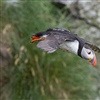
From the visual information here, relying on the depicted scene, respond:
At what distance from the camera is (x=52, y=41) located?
3.87 ft

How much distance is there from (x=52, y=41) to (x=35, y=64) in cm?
157

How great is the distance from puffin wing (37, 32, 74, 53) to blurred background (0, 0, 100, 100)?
4.58 feet

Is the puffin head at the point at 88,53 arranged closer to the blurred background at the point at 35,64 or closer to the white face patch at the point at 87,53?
the white face patch at the point at 87,53

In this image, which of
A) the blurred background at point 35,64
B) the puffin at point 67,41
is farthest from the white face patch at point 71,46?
the blurred background at point 35,64

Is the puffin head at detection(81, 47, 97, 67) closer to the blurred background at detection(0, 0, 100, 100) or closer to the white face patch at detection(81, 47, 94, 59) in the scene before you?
the white face patch at detection(81, 47, 94, 59)

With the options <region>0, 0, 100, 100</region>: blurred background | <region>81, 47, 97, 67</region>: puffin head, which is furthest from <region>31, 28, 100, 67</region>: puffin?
<region>0, 0, 100, 100</region>: blurred background

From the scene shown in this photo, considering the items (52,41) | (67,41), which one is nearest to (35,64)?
(67,41)

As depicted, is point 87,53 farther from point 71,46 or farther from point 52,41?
point 52,41

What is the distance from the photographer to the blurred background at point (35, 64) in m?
2.71

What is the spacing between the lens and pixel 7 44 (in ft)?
9.22

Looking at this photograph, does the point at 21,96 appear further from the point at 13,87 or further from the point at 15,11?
the point at 15,11

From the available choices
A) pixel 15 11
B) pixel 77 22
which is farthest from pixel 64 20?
pixel 15 11

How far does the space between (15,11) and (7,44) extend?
0.28 metres

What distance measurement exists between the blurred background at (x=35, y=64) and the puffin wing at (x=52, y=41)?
54.9 inches
